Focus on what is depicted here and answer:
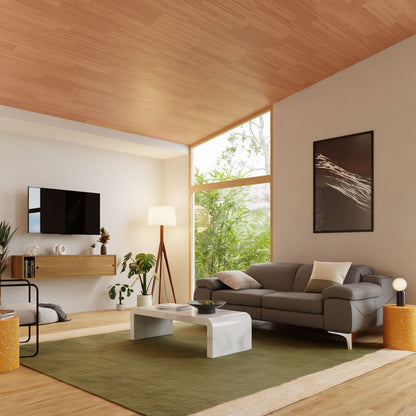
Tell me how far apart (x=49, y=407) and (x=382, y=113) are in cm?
474

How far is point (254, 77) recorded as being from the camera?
19.0 feet

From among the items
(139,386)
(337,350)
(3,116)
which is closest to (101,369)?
(139,386)

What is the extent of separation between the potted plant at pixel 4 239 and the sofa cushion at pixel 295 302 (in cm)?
340

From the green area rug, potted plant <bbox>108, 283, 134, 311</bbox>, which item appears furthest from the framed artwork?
potted plant <bbox>108, 283, 134, 311</bbox>

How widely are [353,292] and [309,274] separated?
1146 millimetres

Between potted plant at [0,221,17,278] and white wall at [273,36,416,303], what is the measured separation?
362 centimetres

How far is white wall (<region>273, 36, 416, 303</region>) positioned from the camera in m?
5.34

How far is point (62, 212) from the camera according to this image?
22.2 feet

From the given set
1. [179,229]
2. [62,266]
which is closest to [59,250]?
[62,266]

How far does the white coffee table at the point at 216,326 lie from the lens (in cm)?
405

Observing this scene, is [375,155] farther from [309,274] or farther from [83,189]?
[83,189]

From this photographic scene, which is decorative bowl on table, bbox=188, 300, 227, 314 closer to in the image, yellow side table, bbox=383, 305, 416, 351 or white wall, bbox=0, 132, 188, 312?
yellow side table, bbox=383, 305, 416, 351

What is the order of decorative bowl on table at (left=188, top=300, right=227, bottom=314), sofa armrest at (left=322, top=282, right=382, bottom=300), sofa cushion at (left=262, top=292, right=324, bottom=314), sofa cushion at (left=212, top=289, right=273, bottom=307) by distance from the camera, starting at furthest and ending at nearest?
sofa cushion at (left=212, top=289, right=273, bottom=307) → sofa cushion at (left=262, top=292, right=324, bottom=314) → sofa armrest at (left=322, top=282, right=382, bottom=300) → decorative bowl on table at (left=188, top=300, right=227, bottom=314)

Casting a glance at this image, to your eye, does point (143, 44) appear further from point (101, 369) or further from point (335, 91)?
point (101, 369)
